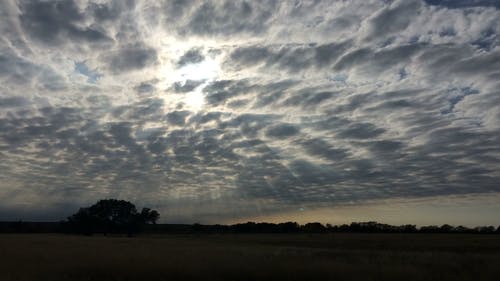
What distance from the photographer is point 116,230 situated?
115m

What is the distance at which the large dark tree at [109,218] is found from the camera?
10940 centimetres

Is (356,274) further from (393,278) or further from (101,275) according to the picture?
(101,275)

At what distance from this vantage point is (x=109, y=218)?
114 meters

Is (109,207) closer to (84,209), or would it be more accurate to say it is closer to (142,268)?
(84,209)

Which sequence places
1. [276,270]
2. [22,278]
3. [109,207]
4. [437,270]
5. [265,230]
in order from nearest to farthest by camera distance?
[22,278] < [276,270] < [437,270] < [109,207] < [265,230]

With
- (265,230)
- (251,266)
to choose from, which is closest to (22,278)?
(251,266)

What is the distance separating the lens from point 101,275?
20.8m

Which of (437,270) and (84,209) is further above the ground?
A: (84,209)

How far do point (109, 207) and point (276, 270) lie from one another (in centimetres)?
9996

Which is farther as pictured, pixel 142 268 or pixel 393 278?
pixel 142 268

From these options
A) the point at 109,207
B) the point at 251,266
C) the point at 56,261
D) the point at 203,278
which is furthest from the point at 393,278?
the point at 109,207

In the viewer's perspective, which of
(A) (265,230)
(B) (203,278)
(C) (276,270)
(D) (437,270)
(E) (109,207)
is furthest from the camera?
(A) (265,230)

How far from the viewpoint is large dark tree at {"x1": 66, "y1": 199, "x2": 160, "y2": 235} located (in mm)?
109400

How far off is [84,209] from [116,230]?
9.73 meters
